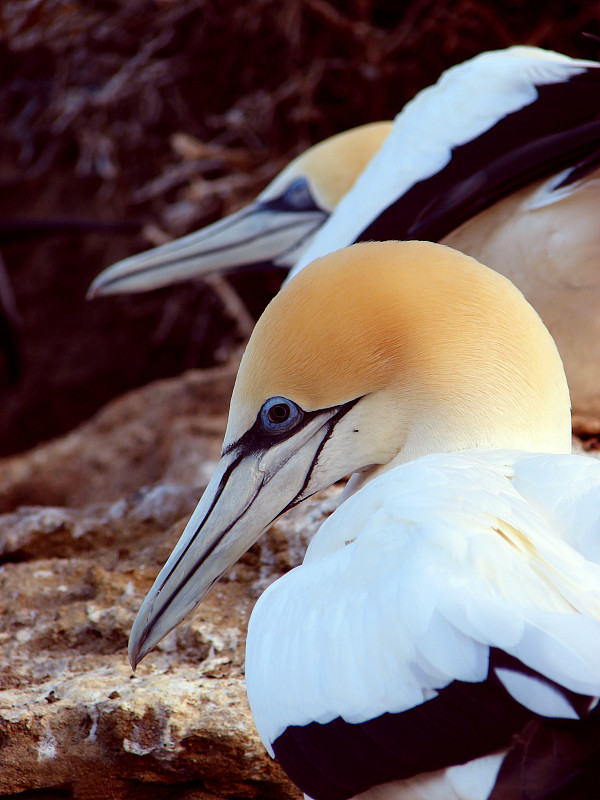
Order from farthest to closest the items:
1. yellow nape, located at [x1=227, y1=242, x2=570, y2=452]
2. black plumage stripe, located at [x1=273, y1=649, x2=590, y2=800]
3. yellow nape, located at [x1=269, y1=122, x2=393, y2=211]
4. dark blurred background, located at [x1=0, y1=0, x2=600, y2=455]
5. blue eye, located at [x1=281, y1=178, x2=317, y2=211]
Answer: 1. dark blurred background, located at [x1=0, y1=0, x2=600, y2=455]
2. blue eye, located at [x1=281, y1=178, x2=317, y2=211]
3. yellow nape, located at [x1=269, y1=122, x2=393, y2=211]
4. yellow nape, located at [x1=227, y1=242, x2=570, y2=452]
5. black plumage stripe, located at [x1=273, y1=649, x2=590, y2=800]

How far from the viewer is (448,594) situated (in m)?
1.31

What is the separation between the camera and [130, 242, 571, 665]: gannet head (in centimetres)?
182

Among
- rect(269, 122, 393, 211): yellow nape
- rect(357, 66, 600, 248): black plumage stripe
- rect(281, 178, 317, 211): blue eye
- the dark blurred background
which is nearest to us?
rect(357, 66, 600, 248): black plumage stripe

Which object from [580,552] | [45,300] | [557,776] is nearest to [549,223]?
[580,552]

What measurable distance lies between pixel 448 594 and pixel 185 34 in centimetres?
481

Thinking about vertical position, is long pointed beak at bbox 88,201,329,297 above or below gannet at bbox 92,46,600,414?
below

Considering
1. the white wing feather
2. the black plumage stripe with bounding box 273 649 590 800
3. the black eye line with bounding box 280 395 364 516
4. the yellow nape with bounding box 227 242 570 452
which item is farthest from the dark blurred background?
the black plumage stripe with bounding box 273 649 590 800

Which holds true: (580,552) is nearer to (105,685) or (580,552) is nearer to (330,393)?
(330,393)

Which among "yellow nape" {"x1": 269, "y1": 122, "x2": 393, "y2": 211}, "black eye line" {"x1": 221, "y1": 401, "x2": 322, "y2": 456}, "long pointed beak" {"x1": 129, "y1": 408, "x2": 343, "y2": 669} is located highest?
"black eye line" {"x1": 221, "y1": 401, "x2": 322, "y2": 456}

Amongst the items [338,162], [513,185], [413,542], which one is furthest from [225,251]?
[413,542]

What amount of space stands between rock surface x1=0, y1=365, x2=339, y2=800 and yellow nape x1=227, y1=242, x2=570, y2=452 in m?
0.60

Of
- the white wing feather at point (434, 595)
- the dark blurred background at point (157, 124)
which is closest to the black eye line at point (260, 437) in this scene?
the white wing feather at point (434, 595)

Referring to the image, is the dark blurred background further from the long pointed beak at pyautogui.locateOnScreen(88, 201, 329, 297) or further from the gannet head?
the gannet head

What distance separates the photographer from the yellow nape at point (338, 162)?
3684 millimetres
